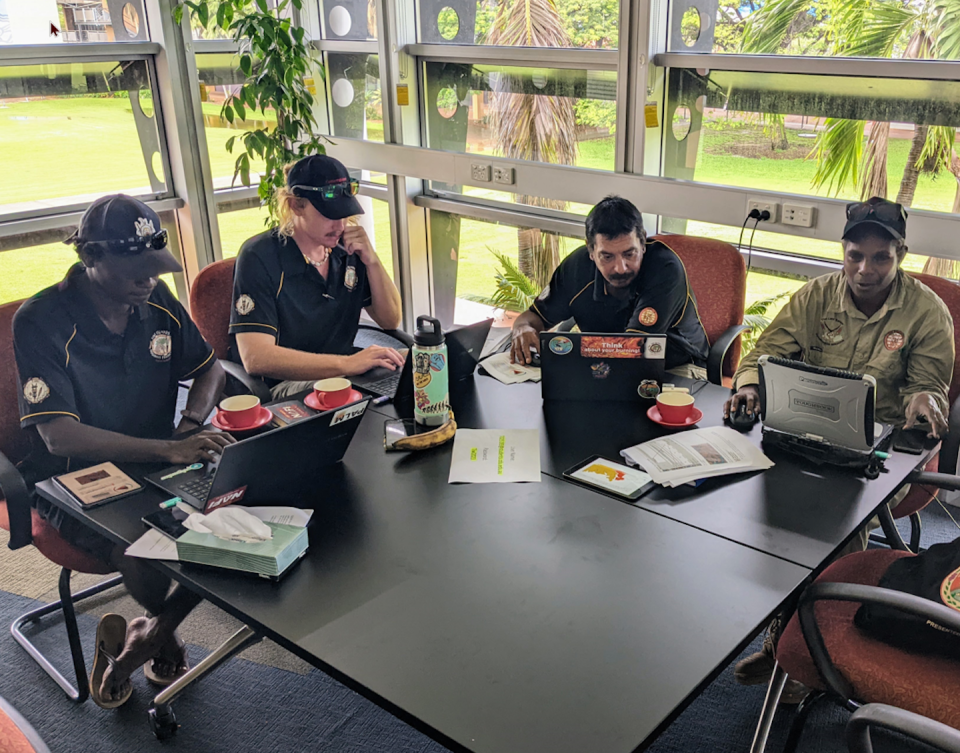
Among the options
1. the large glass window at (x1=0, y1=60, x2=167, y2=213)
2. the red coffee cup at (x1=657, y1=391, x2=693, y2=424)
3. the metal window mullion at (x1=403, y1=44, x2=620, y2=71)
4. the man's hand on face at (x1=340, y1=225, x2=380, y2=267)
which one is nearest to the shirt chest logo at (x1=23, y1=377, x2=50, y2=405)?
the man's hand on face at (x1=340, y1=225, x2=380, y2=267)

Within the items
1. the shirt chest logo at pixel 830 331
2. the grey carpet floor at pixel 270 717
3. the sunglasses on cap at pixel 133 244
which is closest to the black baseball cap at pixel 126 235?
the sunglasses on cap at pixel 133 244

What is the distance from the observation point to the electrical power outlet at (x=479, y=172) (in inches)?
151

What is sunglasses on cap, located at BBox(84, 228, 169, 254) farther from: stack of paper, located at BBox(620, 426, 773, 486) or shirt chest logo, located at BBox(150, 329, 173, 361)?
stack of paper, located at BBox(620, 426, 773, 486)

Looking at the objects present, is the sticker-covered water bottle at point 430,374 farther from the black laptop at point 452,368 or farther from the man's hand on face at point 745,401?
the man's hand on face at point 745,401

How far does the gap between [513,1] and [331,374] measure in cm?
216

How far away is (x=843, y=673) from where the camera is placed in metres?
1.58

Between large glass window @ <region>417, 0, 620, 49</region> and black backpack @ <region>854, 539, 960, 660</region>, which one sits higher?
large glass window @ <region>417, 0, 620, 49</region>

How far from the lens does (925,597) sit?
5.29 feet

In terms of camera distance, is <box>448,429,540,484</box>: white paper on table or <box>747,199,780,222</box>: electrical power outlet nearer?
<box>448,429,540,484</box>: white paper on table

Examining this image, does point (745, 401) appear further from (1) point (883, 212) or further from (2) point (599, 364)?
(1) point (883, 212)

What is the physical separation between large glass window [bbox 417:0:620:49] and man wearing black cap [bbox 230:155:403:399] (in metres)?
1.40

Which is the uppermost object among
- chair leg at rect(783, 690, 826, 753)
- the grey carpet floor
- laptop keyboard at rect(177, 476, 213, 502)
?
Answer: laptop keyboard at rect(177, 476, 213, 502)

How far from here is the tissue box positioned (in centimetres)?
148

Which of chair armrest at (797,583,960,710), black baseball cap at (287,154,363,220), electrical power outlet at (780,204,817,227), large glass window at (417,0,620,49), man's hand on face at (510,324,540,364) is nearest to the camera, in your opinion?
chair armrest at (797,583,960,710)
